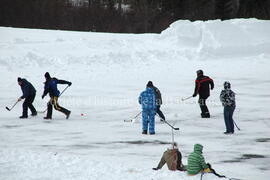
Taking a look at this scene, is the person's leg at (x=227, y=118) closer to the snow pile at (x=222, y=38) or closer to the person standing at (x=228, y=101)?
the person standing at (x=228, y=101)

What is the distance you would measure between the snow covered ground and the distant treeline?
826cm

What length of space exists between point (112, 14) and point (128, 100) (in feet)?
85.7

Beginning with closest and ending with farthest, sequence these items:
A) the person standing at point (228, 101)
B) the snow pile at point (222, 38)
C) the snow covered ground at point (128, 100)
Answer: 1. the snow covered ground at point (128, 100)
2. the person standing at point (228, 101)
3. the snow pile at point (222, 38)

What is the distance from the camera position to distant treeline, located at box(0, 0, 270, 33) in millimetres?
44125

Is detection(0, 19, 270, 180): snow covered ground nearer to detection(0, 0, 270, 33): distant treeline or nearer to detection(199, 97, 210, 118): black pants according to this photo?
detection(199, 97, 210, 118): black pants

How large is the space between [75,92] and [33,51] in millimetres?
8564

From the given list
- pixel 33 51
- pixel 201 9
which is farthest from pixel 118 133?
pixel 201 9

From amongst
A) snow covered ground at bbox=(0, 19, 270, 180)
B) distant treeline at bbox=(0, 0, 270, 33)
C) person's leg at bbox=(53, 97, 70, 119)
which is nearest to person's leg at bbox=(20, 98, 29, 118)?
snow covered ground at bbox=(0, 19, 270, 180)

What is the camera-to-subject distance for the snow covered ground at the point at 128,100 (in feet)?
38.4

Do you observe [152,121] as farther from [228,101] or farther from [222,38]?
[222,38]

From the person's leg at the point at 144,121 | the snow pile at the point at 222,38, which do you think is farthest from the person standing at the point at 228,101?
the snow pile at the point at 222,38

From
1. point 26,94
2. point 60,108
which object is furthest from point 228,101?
point 26,94

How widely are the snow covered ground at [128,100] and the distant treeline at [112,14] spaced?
325 inches

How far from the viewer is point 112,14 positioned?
1836 inches
